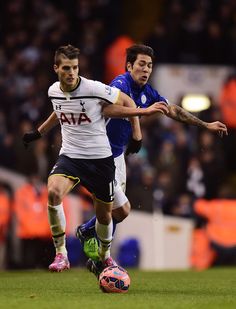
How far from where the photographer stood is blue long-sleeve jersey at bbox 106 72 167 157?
11.0 meters

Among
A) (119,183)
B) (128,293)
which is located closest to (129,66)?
(119,183)

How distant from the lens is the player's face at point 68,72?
33.3ft

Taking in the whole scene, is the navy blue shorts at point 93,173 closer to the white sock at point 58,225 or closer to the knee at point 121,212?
the white sock at point 58,225

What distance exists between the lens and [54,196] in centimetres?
1011

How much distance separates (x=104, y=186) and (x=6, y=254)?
6.50 meters

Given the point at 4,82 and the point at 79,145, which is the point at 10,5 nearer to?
the point at 4,82

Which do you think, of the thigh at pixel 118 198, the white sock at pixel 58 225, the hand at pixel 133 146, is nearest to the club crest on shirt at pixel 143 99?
the hand at pixel 133 146

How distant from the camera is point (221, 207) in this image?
56.5ft

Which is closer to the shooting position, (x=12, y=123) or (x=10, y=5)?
(x=12, y=123)

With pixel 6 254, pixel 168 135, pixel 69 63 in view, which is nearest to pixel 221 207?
pixel 168 135

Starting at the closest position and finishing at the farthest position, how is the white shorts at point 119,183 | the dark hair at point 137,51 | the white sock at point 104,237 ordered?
the white sock at point 104,237, the dark hair at point 137,51, the white shorts at point 119,183

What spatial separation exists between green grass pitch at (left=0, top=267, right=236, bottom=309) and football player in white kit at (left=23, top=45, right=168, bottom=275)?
18.7 inches

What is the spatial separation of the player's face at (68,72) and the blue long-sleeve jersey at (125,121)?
0.85 meters

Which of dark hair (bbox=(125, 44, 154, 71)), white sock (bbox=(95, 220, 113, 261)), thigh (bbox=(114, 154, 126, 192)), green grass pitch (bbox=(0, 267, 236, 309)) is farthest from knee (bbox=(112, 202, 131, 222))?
dark hair (bbox=(125, 44, 154, 71))
